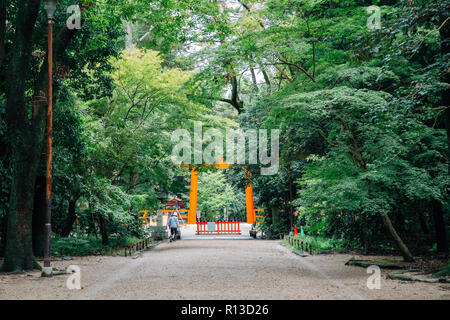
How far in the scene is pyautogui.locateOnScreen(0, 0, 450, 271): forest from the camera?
1067 cm

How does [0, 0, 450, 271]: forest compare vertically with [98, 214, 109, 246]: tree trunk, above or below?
above

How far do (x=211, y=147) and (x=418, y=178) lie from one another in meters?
14.7

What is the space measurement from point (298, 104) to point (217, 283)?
484 centimetres

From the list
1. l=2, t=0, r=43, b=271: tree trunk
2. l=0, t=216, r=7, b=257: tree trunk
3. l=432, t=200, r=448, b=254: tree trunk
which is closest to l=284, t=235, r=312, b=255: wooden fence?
l=432, t=200, r=448, b=254: tree trunk

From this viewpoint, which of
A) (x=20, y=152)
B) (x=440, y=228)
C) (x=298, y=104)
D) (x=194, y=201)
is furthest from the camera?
(x=194, y=201)

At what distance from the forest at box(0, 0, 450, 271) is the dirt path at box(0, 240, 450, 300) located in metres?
1.80

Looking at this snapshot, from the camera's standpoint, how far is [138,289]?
8969 mm

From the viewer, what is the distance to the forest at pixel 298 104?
35.0ft

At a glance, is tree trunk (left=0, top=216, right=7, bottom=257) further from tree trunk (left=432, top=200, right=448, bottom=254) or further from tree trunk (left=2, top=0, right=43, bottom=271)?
tree trunk (left=432, top=200, right=448, bottom=254)

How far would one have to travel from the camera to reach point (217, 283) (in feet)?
31.8

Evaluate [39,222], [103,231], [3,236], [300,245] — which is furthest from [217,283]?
[103,231]

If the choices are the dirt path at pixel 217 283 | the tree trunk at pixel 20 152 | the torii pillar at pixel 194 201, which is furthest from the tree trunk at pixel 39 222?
the torii pillar at pixel 194 201

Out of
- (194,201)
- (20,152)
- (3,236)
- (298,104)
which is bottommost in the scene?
(3,236)

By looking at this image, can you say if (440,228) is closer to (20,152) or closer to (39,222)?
(20,152)
